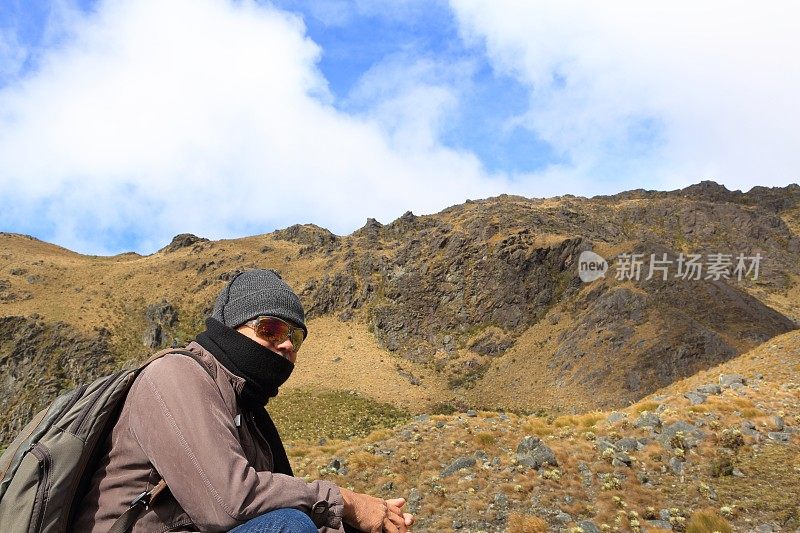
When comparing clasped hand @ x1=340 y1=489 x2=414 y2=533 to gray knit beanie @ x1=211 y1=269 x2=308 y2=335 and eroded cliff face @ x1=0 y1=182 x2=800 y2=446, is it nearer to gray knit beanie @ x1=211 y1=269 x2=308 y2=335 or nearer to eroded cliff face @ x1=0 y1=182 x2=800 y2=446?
gray knit beanie @ x1=211 y1=269 x2=308 y2=335

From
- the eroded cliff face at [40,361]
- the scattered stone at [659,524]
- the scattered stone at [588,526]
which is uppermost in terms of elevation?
the scattered stone at [659,524]

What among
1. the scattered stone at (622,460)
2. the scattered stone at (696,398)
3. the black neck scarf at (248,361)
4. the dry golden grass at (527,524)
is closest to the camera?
the black neck scarf at (248,361)

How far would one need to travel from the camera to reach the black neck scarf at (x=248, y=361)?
2994mm

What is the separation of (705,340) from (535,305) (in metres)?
20.8

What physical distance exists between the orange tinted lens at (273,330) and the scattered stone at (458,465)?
9218mm

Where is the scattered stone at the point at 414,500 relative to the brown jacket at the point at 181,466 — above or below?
below

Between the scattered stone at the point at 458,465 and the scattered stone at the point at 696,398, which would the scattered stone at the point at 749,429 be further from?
the scattered stone at the point at 458,465

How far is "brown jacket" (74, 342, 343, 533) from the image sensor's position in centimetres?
246

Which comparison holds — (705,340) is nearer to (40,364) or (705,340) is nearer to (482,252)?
(482,252)

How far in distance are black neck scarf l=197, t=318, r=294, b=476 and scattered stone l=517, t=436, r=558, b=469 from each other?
29.8 ft

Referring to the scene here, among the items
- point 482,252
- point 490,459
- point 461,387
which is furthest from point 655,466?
point 482,252

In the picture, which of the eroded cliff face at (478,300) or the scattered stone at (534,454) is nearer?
the scattered stone at (534,454)

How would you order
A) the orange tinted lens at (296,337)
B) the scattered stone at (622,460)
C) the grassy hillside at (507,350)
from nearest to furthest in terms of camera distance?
the orange tinted lens at (296,337), the grassy hillside at (507,350), the scattered stone at (622,460)

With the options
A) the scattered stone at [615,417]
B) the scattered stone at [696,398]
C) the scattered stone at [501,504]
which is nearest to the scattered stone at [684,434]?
the scattered stone at [615,417]
